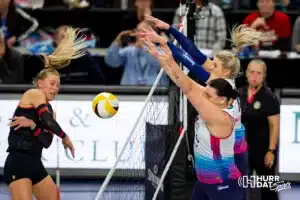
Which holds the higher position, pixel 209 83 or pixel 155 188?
pixel 209 83

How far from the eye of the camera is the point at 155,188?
9609 mm

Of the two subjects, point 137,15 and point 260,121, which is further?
point 137,15

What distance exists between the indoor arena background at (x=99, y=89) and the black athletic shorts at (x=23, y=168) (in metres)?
1.19

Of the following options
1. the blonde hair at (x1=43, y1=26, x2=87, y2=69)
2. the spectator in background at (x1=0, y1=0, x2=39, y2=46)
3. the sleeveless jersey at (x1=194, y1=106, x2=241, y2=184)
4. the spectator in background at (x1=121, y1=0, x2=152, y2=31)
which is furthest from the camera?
the sleeveless jersey at (x1=194, y1=106, x2=241, y2=184)

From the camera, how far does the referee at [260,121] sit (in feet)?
35.2

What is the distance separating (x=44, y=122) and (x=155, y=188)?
136 centimetres

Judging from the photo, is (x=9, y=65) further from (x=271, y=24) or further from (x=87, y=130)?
(x=271, y=24)

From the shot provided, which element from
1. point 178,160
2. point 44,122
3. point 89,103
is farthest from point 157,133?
point 89,103

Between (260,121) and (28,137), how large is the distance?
114 inches

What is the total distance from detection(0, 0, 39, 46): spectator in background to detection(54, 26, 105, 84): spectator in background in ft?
4.72

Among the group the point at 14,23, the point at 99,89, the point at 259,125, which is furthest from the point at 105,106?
the point at 14,23

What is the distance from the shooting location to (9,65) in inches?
512

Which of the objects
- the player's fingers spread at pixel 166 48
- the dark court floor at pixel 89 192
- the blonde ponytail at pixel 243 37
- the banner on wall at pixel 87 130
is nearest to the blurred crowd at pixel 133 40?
the banner on wall at pixel 87 130

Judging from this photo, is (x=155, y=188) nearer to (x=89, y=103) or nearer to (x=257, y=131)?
(x=257, y=131)
